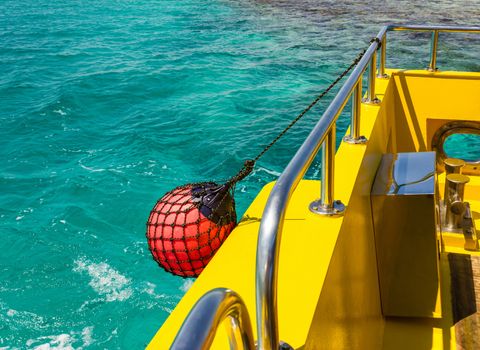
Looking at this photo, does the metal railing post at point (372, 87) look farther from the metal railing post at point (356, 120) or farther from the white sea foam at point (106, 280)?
the white sea foam at point (106, 280)

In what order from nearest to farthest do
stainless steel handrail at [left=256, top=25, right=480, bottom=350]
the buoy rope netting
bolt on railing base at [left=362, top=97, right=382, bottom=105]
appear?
stainless steel handrail at [left=256, top=25, right=480, bottom=350]
the buoy rope netting
bolt on railing base at [left=362, top=97, right=382, bottom=105]

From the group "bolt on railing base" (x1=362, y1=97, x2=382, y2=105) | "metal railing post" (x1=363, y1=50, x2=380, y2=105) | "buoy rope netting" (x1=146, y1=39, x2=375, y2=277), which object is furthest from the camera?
"bolt on railing base" (x1=362, y1=97, x2=382, y2=105)

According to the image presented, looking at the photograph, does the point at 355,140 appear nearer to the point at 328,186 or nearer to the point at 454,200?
the point at 328,186

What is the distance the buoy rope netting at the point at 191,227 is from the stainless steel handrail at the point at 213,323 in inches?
56.4

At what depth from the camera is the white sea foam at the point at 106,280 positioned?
6082 millimetres

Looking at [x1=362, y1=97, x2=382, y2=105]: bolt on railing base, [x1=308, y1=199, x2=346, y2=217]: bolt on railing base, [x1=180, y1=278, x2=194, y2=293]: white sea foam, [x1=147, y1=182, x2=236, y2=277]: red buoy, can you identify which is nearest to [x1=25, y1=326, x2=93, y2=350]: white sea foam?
[x1=180, y1=278, x2=194, y2=293]: white sea foam

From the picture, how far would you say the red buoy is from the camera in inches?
99.6

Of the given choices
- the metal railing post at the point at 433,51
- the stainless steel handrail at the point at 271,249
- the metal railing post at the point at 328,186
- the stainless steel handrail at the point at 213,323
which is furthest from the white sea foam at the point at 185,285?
the stainless steel handrail at the point at 213,323

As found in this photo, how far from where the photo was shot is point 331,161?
80.2 inches

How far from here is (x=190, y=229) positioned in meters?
2.53

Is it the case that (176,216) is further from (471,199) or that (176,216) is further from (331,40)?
(331,40)

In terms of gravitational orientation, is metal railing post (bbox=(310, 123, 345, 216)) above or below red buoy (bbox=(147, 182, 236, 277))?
above

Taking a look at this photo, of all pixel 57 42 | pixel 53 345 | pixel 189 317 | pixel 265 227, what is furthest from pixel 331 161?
pixel 57 42

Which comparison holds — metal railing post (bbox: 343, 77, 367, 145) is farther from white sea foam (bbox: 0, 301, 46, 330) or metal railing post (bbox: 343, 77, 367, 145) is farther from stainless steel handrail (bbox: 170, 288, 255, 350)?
white sea foam (bbox: 0, 301, 46, 330)
